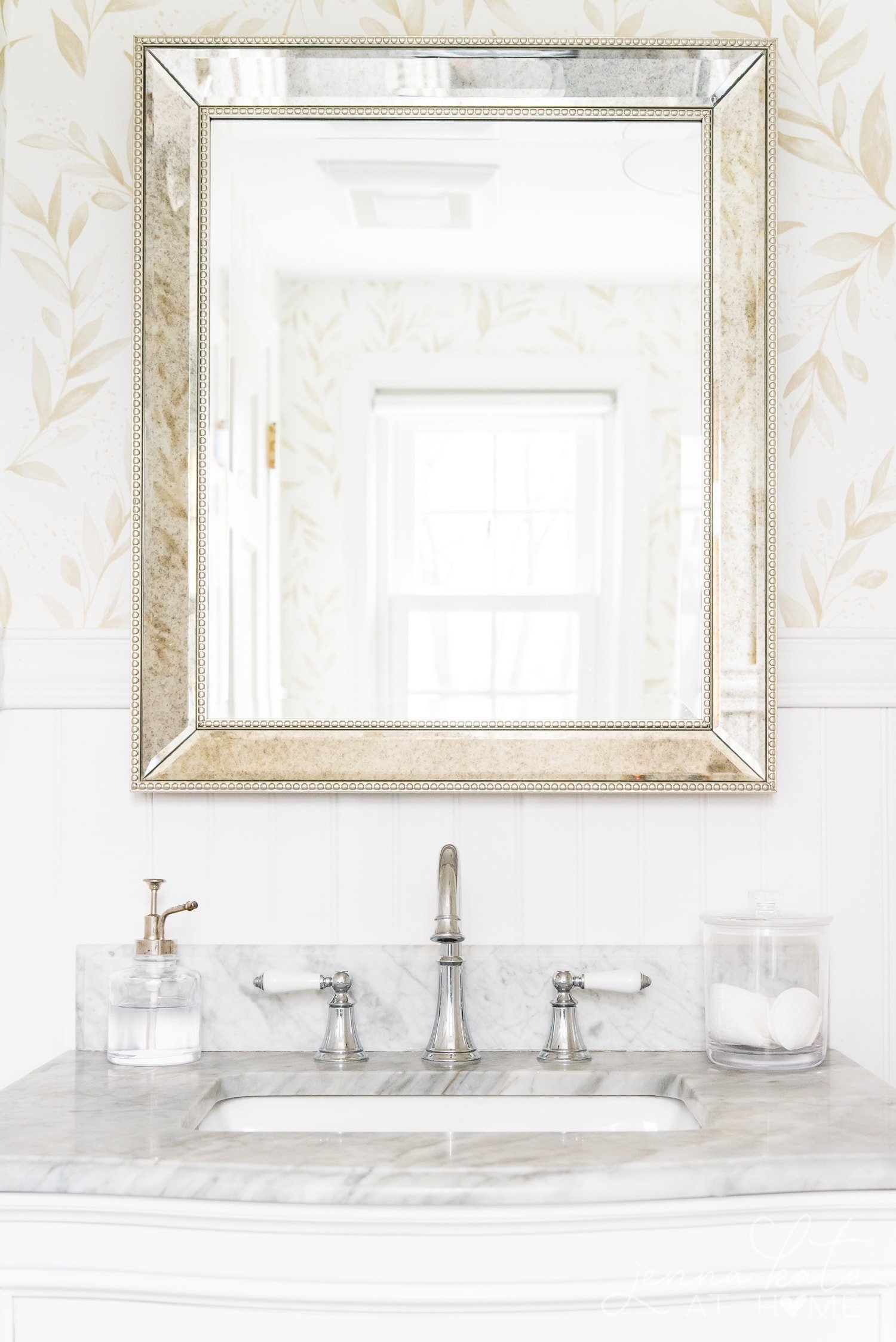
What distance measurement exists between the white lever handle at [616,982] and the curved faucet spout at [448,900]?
15 cm

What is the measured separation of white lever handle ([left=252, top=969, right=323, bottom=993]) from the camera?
1.32 metres

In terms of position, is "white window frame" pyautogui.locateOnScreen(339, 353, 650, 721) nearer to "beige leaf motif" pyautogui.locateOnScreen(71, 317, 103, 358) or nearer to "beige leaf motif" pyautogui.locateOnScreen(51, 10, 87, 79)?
"beige leaf motif" pyautogui.locateOnScreen(71, 317, 103, 358)

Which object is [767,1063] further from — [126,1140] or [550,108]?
[550,108]

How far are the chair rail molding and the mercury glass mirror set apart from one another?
0.05 metres

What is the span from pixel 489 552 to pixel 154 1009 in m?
0.63

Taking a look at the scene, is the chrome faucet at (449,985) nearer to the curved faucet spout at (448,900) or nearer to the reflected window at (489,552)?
the curved faucet spout at (448,900)

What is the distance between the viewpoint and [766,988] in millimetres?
1302

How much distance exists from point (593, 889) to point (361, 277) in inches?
29.8

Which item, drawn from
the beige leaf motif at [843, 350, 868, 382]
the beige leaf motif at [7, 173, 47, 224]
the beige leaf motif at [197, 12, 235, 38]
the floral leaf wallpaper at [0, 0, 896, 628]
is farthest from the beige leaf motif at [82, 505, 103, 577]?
the beige leaf motif at [843, 350, 868, 382]

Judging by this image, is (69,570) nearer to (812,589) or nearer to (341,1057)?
(341,1057)

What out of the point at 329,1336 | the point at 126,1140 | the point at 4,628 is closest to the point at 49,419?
the point at 4,628

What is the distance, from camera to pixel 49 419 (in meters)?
1.41

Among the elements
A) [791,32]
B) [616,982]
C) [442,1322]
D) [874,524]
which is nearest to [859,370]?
[874,524]

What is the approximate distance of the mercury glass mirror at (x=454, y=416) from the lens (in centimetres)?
137
